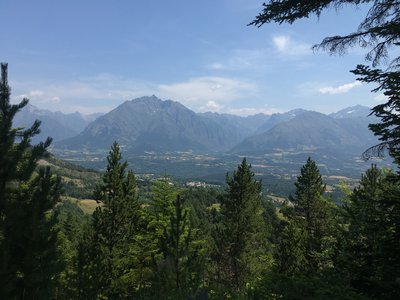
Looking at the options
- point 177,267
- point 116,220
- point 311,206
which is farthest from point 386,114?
→ point 311,206

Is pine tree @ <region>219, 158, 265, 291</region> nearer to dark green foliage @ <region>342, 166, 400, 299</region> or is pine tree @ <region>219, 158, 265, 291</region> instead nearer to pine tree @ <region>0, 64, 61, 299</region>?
dark green foliage @ <region>342, 166, 400, 299</region>

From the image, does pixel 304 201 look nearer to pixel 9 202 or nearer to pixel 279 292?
pixel 279 292

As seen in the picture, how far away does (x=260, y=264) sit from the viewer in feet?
100

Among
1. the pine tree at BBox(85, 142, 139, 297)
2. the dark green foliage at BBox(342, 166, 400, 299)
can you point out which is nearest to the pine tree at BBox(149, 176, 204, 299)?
the dark green foliage at BBox(342, 166, 400, 299)

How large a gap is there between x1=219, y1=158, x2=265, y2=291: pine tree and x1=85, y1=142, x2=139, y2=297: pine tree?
27.5ft

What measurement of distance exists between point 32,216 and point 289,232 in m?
17.1

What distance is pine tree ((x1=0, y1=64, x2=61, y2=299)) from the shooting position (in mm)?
8109

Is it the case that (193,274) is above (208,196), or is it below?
above

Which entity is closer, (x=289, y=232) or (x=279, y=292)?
(x=279, y=292)

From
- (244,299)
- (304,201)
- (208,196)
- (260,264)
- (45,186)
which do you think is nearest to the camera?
(45,186)

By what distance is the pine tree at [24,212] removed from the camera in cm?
811

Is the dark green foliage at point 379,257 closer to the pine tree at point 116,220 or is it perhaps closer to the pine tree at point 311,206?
the pine tree at point 116,220

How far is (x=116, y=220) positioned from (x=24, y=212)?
1843 cm

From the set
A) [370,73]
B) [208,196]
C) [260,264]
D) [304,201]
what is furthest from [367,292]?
[208,196]
